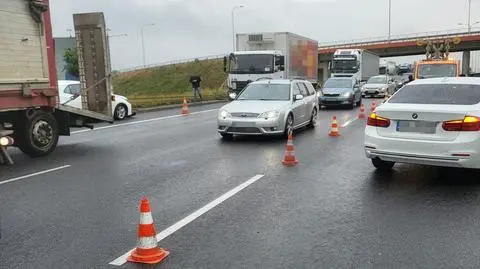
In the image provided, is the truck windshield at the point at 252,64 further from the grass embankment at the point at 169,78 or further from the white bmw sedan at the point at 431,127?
the grass embankment at the point at 169,78

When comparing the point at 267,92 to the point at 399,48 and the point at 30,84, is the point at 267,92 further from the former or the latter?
the point at 399,48

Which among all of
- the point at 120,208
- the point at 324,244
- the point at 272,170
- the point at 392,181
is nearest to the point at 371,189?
the point at 392,181

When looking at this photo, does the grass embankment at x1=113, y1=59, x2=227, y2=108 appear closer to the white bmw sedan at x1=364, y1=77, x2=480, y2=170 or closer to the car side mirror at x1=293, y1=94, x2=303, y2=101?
the car side mirror at x1=293, y1=94, x2=303, y2=101

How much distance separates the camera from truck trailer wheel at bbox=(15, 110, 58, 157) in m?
10.2

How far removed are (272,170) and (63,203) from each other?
3.46m

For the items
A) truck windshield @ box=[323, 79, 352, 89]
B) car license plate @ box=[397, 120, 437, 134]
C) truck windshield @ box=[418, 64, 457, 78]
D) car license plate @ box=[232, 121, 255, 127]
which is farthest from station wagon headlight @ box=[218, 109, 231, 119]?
truck windshield @ box=[418, 64, 457, 78]

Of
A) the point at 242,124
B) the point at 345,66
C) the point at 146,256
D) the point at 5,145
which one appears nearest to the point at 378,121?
the point at 146,256

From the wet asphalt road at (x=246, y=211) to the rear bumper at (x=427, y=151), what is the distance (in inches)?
14.4

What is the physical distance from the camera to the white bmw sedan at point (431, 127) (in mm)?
6969

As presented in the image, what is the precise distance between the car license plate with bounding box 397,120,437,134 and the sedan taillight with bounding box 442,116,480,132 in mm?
211

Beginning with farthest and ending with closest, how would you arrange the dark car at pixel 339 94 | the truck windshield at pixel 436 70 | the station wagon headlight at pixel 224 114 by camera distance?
the truck windshield at pixel 436 70
the dark car at pixel 339 94
the station wagon headlight at pixel 224 114

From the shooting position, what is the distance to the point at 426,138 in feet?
23.5

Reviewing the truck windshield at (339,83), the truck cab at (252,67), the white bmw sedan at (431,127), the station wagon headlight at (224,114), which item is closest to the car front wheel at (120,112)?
the station wagon headlight at (224,114)

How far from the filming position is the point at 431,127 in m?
7.17
